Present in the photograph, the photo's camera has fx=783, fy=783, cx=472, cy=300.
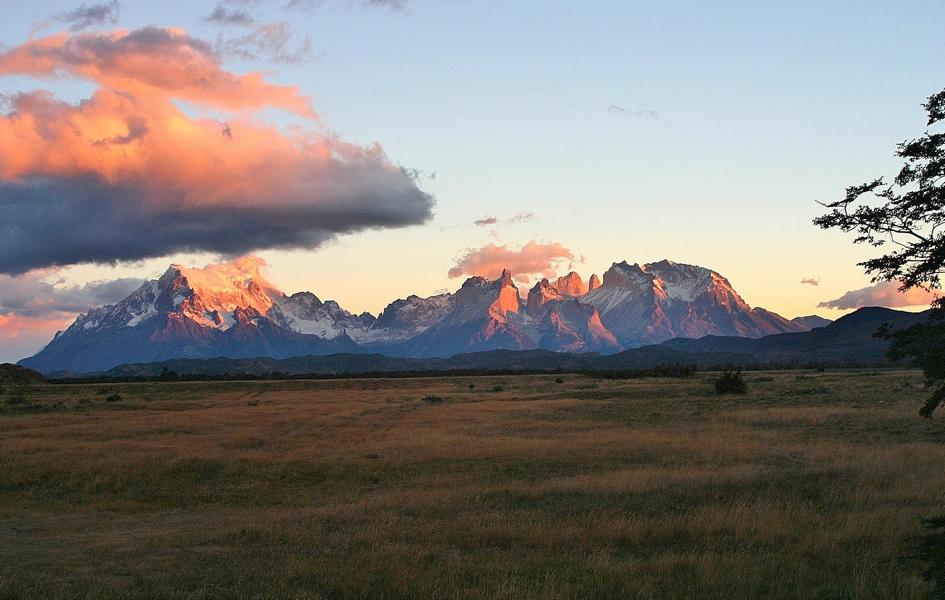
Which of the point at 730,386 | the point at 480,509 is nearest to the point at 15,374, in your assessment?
the point at 730,386

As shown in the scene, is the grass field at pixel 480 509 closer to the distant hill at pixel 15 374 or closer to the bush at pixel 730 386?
the bush at pixel 730 386

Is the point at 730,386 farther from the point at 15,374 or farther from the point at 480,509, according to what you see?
the point at 15,374

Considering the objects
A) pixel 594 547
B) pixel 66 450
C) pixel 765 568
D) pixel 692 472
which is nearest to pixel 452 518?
pixel 594 547

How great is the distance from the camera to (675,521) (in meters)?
18.8

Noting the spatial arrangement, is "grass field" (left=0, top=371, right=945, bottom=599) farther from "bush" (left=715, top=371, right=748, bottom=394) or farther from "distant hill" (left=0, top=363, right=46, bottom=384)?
"distant hill" (left=0, top=363, right=46, bottom=384)

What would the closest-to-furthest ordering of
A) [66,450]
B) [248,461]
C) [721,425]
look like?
[248,461] → [66,450] → [721,425]

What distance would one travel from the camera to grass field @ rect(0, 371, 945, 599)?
46.8 ft

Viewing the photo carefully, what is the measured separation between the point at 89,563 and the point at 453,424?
35.0 meters

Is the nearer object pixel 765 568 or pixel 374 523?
pixel 765 568

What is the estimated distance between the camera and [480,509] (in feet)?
71.5

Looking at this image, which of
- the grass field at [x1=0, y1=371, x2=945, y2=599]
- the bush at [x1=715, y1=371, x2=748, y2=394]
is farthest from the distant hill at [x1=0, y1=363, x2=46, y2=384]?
the bush at [x1=715, y1=371, x2=748, y2=394]

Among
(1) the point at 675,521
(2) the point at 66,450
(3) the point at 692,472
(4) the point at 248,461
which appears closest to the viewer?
(1) the point at 675,521

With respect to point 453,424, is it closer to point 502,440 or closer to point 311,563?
point 502,440

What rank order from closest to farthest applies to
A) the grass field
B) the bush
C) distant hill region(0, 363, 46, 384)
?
1. the grass field
2. the bush
3. distant hill region(0, 363, 46, 384)
